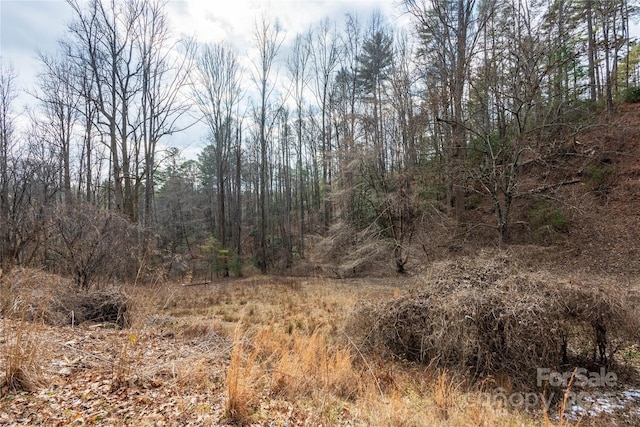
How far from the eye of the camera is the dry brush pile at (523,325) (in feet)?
12.1

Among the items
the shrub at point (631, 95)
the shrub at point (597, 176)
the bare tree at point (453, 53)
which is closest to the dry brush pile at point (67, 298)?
the bare tree at point (453, 53)

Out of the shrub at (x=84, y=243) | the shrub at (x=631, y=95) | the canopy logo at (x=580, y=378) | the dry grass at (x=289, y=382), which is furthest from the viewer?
the shrub at (x=631, y=95)

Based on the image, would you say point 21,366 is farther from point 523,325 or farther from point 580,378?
point 580,378

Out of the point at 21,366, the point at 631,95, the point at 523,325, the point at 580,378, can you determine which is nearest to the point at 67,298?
the point at 21,366

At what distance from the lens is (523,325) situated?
3656mm

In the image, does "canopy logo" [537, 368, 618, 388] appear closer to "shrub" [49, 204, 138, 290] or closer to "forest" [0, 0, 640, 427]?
"forest" [0, 0, 640, 427]

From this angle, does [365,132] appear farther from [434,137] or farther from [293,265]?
[293,265]

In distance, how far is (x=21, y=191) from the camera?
13430 mm

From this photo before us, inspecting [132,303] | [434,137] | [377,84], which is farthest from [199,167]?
[132,303]

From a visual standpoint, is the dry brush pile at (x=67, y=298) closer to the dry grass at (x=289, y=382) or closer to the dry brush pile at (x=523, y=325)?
the dry grass at (x=289, y=382)

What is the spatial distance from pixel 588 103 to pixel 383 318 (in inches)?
686

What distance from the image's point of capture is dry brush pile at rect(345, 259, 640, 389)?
146 inches

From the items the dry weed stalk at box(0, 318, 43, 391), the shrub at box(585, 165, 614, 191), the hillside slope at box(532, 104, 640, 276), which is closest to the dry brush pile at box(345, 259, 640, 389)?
the dry weed stalk at box(0, 318, 43, 391)

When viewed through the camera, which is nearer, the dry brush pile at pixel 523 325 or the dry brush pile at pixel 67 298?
the dry brush pile at pixel 523 325
